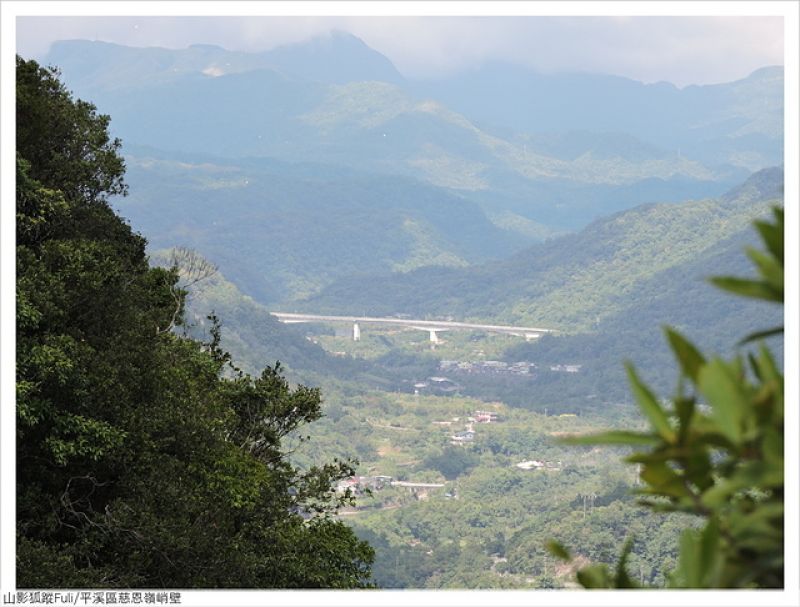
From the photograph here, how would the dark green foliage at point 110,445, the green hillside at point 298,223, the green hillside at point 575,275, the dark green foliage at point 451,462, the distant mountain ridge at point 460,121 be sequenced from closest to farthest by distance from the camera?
1. the dark green foliage at point 110,445
2. the dark green foliage at point 451,462
3. the green hillside at point 575,275
4. the green hillside at point 298,223
5. the distant mountain ridge at point 460,121

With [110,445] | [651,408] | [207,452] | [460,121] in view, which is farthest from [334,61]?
[651,408]

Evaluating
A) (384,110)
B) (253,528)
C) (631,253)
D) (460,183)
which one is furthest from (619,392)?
(384,110)

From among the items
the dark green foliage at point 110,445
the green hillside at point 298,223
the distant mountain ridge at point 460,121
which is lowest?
the dark green foliage at point 110,445

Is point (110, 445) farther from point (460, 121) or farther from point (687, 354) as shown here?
point (460, 121)

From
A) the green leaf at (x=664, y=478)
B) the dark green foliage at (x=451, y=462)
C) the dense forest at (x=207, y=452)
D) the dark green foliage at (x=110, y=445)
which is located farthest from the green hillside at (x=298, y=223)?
the green leaf at (x=664, y=478)

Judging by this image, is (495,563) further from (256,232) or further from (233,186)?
(233,186)

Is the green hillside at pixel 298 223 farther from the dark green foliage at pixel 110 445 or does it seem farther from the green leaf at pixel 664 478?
the green leaf at pixel 664 478

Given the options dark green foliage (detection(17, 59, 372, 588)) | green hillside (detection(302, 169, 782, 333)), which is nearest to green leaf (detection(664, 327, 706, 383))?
Result: dark green foliage (detection(17, 59, 372, 588))
